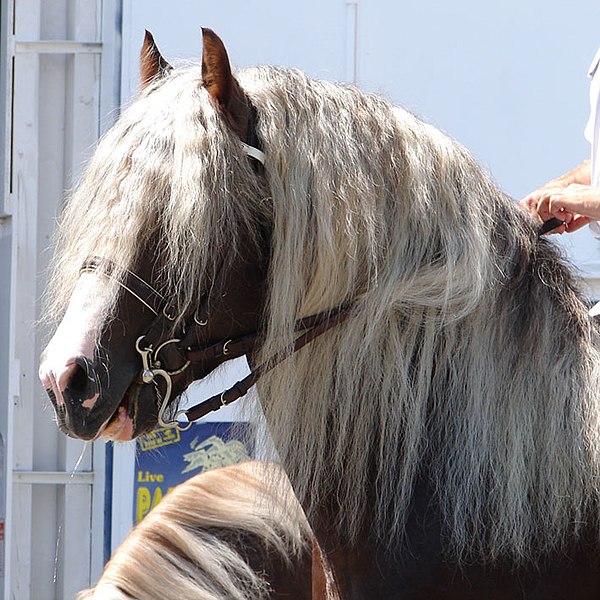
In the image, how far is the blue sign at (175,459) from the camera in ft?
12.8

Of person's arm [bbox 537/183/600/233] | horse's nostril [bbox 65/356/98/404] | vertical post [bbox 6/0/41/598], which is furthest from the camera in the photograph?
vertical post [bbox 6/0/41/598]

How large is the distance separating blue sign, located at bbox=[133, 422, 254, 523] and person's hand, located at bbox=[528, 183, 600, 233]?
2.16 meters

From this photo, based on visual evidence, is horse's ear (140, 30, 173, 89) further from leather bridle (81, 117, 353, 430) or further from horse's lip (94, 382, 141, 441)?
horse's lip (94, 382, 141, 441)

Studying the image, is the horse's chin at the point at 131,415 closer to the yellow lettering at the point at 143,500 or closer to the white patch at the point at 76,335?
the white patch at the point at 76,335

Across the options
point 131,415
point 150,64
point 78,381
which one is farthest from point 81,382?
point 150,64

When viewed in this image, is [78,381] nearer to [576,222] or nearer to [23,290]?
[576,222]

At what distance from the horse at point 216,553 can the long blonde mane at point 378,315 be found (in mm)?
672

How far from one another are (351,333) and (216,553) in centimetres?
93

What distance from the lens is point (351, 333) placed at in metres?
1.57

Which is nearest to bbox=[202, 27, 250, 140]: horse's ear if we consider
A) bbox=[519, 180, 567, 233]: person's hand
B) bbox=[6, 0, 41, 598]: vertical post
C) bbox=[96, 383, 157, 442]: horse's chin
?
bbox=[96, 383, 157, 442]: horse's chin

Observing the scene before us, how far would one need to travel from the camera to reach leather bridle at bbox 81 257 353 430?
60.0 inches

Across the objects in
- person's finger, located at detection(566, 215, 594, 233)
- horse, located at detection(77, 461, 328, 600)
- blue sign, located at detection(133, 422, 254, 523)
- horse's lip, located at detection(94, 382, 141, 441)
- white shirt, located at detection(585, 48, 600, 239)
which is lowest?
blue sign, located at detection(133, 422, 254, 523)

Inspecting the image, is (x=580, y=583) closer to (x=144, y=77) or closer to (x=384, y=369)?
(x=384, y=369)

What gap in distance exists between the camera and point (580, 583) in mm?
1507
